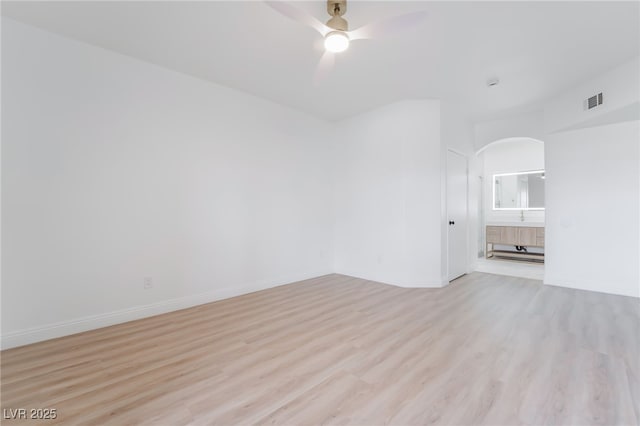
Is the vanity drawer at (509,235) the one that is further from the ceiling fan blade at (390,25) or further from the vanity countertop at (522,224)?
the ceiling fan blade at (390,25)

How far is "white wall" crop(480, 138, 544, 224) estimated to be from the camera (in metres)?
6.58

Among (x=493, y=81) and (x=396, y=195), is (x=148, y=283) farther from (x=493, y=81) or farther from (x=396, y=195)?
(x=493, y=81)

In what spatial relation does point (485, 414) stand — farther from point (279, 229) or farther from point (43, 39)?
point (43, 39)

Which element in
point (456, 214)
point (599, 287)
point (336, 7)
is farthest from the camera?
point (456, 214)

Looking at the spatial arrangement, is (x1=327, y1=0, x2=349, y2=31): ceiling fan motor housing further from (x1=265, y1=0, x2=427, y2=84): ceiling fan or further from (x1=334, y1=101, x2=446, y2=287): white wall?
(x1=334, y1=101, x2=446, y2=287): white wall

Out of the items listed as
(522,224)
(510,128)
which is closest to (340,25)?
(510,128)

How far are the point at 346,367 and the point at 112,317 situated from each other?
2.46 m

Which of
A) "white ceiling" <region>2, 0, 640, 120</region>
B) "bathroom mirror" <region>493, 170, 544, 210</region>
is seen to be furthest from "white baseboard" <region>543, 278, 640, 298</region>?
"bathroom mirror" <region>493, 170, 544, 210</region>

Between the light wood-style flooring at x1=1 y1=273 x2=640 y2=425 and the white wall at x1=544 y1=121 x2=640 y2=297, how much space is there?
691 mm

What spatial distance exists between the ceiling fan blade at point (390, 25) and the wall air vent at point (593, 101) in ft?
10.4

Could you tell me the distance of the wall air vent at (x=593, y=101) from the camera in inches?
134

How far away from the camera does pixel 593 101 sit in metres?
3.48

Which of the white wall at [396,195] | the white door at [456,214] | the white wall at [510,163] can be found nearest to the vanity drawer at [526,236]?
the white wall at [510,163]

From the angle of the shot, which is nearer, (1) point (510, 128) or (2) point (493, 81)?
(2) point (493, 81)
